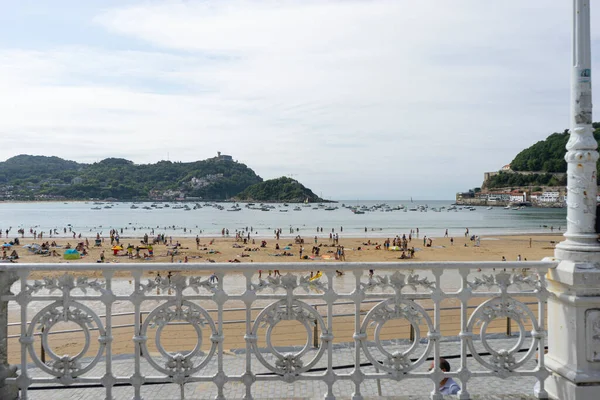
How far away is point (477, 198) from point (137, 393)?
7943 inches

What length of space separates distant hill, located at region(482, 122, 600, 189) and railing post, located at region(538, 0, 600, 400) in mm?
122212

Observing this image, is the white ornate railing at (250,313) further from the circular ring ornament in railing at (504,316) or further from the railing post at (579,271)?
the railing post at (579,271)

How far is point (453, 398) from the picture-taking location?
11.8 feet

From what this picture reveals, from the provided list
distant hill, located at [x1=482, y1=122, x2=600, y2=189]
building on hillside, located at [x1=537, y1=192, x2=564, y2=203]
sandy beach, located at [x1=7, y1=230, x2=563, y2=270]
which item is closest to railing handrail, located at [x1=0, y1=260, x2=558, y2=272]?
sandy beach, located at [x1=7, y1=230, x2=563, y2=270]

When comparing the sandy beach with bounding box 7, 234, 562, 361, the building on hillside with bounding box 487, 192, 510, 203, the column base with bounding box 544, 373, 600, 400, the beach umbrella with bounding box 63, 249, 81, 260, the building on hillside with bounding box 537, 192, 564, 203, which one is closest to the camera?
the column base with bounding box 544, 373, 600, 400

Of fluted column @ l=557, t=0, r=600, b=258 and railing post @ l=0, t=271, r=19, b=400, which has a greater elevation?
fluted column @ l=557, t=0, r=600, b=258

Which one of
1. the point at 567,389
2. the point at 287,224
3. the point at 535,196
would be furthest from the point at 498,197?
the point at 567,389

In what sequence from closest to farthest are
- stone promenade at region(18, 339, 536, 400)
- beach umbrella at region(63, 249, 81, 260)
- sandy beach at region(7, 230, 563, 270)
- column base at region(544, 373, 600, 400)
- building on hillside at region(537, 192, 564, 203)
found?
1. column base at region(544, 373, 600, 400)
2. stone promenade at region(18, 339, 536, 400)
3. beach umbrella at region(63, 249, 81, 260)
4. sandy beach at region(7, 230, 563, 270)
5. building on hillside at region(537, 192, 564, 203)

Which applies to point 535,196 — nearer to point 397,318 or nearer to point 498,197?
point 498,197

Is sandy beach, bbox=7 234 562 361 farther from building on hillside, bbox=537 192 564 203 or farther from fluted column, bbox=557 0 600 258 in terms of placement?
building on hillside, bbox=537 192 564 203

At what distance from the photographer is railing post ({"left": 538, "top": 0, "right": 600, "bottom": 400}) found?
11.0 feet

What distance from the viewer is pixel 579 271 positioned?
3.36 meters

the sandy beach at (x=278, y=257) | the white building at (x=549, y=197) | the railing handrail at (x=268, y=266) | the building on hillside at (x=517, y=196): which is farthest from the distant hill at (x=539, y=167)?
the railing handrail at (x=268, y=266)

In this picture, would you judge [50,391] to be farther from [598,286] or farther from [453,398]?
[598,286]
